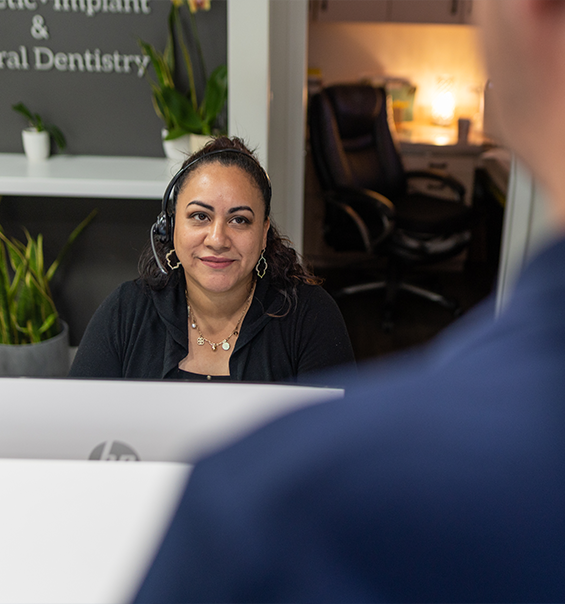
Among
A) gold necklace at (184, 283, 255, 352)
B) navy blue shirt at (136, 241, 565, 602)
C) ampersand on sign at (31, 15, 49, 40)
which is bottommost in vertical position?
gold necklace at (184, 283, 255, 352)

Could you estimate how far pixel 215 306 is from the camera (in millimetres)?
1652

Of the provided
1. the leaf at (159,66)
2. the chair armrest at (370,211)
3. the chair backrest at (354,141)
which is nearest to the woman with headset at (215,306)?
the leaf at (159,66)

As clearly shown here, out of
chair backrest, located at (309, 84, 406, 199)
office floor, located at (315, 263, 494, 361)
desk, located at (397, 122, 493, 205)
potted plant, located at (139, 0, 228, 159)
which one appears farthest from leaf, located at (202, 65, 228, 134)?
desk, located at (397, 122, 493, 205)

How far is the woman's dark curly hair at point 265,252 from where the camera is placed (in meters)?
1.64

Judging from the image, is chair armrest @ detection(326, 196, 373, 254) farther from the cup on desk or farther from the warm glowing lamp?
the warm glowing lamp

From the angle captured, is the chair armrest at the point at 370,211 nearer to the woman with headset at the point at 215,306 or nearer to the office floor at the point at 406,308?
the office floor at the point at 406,308

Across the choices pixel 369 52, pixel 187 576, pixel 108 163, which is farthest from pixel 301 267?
pixel 369 52

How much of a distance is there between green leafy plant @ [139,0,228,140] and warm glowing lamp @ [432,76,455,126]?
255 centimetres

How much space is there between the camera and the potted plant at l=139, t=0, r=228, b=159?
8.19 feet

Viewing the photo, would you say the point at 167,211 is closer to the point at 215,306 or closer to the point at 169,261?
the point at 169,261

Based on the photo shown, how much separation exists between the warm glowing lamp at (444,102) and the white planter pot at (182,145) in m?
2.73

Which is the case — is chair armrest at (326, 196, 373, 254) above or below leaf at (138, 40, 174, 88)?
below

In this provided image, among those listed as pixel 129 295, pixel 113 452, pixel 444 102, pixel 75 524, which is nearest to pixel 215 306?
pixel 129 295

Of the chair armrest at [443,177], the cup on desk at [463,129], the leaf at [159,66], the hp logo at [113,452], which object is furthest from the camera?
the cup on desk at [463,129]
